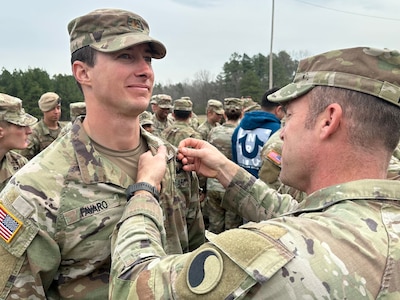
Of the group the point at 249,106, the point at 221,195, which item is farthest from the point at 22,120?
the point at 249,106

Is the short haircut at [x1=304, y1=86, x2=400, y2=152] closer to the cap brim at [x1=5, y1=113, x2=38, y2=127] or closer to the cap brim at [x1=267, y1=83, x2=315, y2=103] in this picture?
the cap brim at [x1=267, y1=83, x2=315, y2=103]

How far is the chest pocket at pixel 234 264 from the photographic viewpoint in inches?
45.0

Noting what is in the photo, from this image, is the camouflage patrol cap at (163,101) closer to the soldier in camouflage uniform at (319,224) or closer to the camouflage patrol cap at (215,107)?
the camouflage patrol cap at (215,107)

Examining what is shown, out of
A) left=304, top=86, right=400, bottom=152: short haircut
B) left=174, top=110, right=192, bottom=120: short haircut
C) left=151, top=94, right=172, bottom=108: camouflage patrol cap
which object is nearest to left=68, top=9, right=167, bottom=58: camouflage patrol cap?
left=304, top=86, right=400, bottom=152: short haircut

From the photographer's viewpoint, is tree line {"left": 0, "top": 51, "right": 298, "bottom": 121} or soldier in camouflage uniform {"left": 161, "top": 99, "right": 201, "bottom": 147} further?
tree line {"left": 0, "top": 51, "right": 298, "bottom": 121}

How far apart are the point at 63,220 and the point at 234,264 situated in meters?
1.01

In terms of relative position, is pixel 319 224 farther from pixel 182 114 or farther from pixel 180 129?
pixel 182 114

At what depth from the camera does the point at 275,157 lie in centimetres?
373

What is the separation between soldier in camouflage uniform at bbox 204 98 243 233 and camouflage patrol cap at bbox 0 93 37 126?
2537mm

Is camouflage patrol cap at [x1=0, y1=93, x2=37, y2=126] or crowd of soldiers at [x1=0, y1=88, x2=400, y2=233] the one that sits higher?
camouflage patrol cap at [x1=0, y1=93, x2=37, y2=126]

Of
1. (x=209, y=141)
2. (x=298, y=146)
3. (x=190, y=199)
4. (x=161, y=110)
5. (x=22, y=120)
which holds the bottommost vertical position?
(x=161, y=110)

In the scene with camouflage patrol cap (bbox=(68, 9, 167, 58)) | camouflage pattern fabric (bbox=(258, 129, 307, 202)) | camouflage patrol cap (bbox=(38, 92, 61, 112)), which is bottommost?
camouflage patrol cap (bbox=(38, 92, 61, 112))

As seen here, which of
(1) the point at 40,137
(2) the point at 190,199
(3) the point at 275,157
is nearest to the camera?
(2) the point at 190,199

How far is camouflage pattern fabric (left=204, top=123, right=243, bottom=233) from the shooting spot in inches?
220
